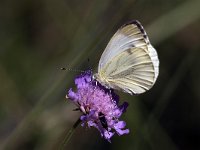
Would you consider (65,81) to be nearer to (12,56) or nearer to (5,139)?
(5,139)

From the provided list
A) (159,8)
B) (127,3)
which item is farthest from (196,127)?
(127,3)

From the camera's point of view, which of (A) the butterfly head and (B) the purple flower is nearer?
(B) the purple flower

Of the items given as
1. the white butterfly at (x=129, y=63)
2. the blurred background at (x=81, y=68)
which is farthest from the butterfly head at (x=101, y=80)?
the blurred background at (x=81, y=68)

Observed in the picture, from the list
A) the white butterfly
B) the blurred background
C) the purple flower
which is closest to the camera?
the purple flower

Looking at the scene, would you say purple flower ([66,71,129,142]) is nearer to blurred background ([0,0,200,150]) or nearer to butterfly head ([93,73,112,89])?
butterfly head ([93,73,112,89])

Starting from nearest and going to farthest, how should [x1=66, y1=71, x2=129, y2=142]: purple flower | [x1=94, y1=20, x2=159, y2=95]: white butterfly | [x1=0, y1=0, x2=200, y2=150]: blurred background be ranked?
[x1=66, y1=71, x2=129, y2=142]: purple flower → [x1=94, y1=20, x2=159, y2=95]: white butterfly → [x1=0, y1=0, x2=200, y2=150]: blurred background

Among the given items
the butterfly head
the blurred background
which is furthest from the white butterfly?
the blurred background

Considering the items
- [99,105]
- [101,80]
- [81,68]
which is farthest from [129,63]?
[81,68]
